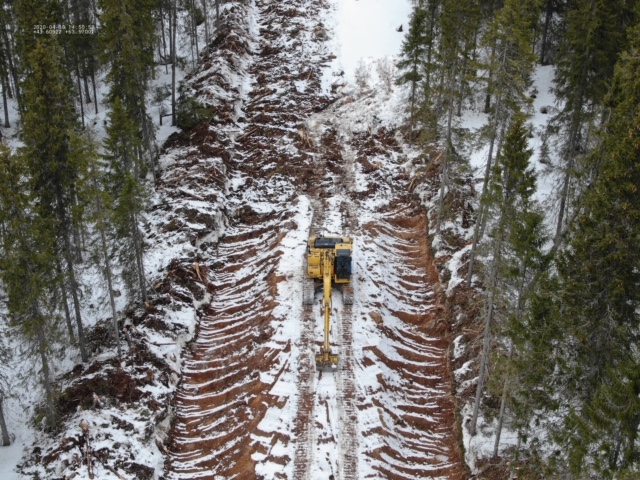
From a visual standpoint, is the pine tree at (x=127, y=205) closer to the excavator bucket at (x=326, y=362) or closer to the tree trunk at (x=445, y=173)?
the excavator bucket at (x=326, y=362)

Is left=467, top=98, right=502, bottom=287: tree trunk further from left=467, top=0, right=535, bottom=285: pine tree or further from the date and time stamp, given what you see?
the date and time stamp

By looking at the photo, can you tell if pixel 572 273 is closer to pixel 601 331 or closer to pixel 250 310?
pixel 601 331

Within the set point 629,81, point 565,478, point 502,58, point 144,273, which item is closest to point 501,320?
point 565,478

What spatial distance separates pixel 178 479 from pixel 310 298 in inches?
413

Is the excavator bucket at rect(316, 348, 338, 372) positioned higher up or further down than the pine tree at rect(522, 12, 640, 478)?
further down

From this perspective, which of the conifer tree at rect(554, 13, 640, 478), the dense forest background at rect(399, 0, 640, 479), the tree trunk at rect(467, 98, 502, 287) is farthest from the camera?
the tree trunk at rect(467, 98, 502, 287)

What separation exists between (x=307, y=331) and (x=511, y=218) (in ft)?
39.2

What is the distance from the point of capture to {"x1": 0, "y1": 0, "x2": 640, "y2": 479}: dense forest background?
1387 centimetres

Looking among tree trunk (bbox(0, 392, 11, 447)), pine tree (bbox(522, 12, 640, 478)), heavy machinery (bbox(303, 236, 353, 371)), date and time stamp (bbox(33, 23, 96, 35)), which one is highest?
date and time stamp (bbox(33, 23, 96, 35))

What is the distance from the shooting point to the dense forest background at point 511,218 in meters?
13.9

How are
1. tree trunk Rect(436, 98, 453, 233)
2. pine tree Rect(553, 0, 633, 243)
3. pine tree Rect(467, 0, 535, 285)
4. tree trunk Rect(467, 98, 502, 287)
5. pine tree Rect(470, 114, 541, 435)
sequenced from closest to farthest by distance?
pine tree Rect(470, 114, 541, 435)
pine tree Rect(467, 0, 535, 285)
tree trunk Rect(467, 98, 502, 287)
pine tree Rect(553, 0, 633, 243)
tree trunk Rect(436, 98, 453, 233)

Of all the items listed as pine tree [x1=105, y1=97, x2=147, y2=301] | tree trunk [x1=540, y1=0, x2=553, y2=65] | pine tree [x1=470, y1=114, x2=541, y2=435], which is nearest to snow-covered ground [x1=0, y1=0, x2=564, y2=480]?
tree trunk [x1=540, y1=0, x2=553, y2=65]

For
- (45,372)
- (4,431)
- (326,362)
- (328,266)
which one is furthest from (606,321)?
(4,431)

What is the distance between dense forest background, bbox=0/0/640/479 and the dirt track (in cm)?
311
